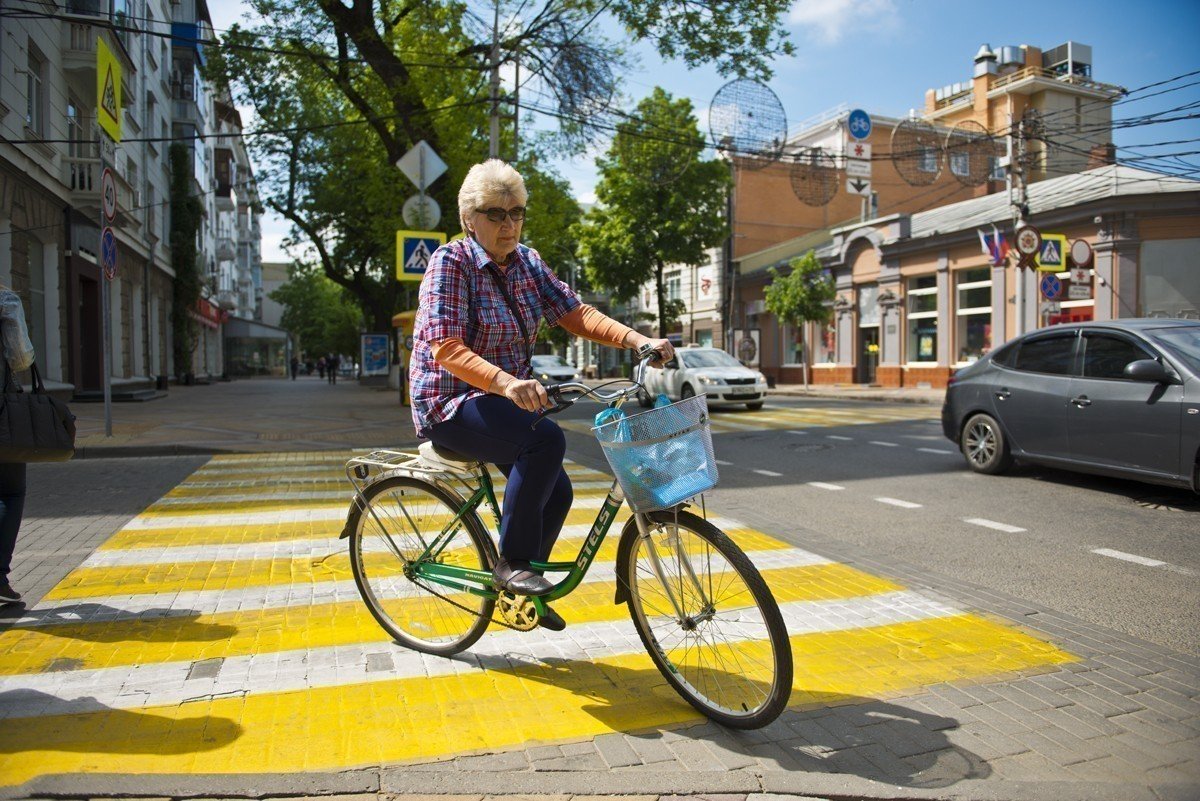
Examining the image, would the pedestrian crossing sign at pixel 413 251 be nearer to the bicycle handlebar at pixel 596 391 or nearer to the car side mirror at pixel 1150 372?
the car side mirror at pixel 1150 372

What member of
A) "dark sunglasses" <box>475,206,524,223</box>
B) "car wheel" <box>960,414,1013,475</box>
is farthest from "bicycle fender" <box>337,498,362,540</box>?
"car wheel" <box>960,414,1013,475</box>

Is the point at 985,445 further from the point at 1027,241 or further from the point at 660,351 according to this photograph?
the point at 1027,241

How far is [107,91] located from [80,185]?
1017 cm

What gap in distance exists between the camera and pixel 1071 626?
4047 mm

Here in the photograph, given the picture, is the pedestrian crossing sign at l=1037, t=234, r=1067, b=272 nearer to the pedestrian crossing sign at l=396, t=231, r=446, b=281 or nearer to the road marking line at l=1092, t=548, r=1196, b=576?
the pedestrian crossing sign at l=396, t=231, r=446, b=281

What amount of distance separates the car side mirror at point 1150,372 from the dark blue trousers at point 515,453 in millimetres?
5743

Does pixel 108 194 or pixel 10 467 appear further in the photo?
pixel 108 194

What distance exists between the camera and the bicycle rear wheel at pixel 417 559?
3.43 m

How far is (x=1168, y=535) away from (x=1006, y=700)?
3.85 metres

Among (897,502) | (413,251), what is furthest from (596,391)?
(413,251)

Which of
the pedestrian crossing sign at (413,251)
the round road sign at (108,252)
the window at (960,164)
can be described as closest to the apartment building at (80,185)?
the round road sign at (108,252)

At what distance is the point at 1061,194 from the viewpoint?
26.8 meters

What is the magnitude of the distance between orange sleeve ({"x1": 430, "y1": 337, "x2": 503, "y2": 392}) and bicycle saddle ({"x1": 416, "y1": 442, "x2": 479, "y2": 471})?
14.5 inches

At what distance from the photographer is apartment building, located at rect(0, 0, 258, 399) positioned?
1590 cm
